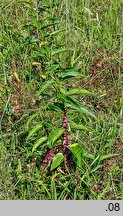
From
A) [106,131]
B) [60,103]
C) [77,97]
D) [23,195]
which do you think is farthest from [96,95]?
[23,195]

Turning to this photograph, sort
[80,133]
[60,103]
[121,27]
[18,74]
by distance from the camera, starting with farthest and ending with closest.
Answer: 1. [121,27]
2. [18,74]
3. [80,133]
4. [60,103]

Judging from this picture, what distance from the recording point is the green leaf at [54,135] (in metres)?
2.11

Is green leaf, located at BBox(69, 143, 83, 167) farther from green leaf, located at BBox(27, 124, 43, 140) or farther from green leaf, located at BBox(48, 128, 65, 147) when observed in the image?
green leaf, located at BBox(27, 124, 43, 140)

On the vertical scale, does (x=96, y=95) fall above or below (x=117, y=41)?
below

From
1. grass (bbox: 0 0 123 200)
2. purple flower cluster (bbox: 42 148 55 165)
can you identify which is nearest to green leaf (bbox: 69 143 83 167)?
grass (bbox: 0 0 123 200)

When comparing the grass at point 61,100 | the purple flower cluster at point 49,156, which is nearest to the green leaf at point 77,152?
the grass at point 61,100

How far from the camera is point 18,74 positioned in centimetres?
287

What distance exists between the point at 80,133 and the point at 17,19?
1160 millimetres

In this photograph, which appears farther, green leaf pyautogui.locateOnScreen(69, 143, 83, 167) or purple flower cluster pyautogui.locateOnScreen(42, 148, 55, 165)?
purple flower cluster pyautogui.locateOnScreen(42, 148, 55, 165)

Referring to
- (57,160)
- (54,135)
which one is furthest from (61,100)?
(57,160)

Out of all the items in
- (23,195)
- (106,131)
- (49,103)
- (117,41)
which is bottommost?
(23,195)

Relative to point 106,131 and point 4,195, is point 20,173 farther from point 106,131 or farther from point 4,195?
point 106,131

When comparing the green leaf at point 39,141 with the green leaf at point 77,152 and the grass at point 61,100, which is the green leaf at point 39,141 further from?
the green leaf at point 77,152

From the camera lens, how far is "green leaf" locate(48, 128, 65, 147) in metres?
2.11
